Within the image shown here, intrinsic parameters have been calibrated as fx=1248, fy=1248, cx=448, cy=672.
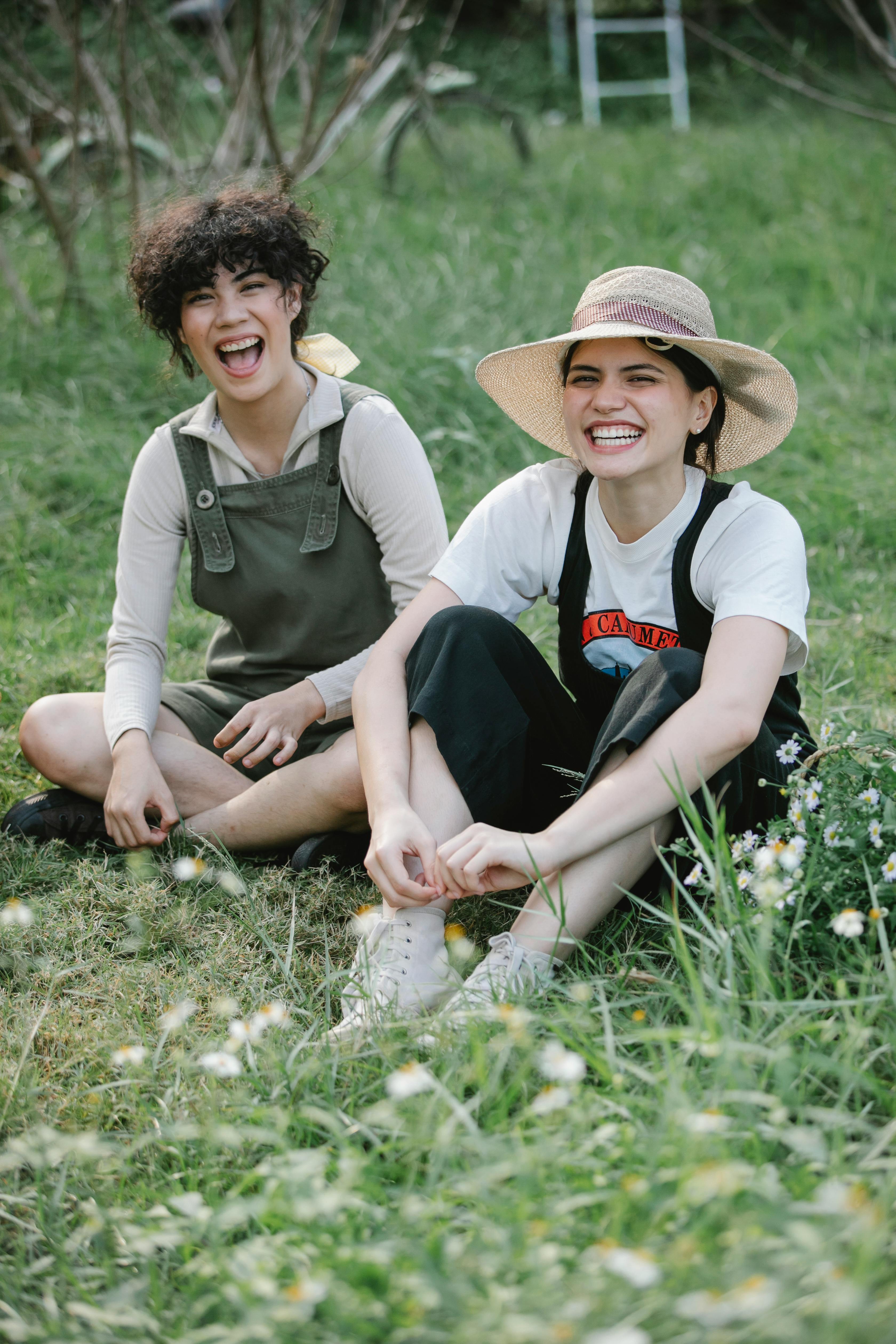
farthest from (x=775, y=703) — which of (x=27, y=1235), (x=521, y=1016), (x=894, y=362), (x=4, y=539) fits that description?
(x=894, y=362)

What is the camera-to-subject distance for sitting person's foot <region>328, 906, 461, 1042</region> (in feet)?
5.71

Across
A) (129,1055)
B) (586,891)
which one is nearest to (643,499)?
(586,891)

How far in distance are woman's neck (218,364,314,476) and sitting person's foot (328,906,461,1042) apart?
1.01 m

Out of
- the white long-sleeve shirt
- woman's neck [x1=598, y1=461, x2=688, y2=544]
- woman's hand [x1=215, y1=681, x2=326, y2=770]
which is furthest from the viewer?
the white long-sleeve shirt

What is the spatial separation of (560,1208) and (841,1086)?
42 cm

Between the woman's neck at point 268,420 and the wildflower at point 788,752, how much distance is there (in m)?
1.12

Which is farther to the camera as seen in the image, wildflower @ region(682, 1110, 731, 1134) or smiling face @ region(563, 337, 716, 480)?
smiling face @ region(563, 337, 716, 480)

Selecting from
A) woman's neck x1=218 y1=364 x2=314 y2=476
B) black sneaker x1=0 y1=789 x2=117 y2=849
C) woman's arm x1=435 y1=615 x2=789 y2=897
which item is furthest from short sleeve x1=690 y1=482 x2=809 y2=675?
black sneaker x1=0 y1=789 x2=117 y2=849

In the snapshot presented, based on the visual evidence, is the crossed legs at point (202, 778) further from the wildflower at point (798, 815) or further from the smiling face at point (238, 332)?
the wildflower at point (798, 815)

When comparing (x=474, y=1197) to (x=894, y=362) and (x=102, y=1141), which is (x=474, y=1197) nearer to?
(x=102, y=1141)

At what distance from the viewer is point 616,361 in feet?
6.55

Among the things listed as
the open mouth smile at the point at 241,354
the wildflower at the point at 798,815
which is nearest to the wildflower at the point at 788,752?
the wildflower at the point at 798,815

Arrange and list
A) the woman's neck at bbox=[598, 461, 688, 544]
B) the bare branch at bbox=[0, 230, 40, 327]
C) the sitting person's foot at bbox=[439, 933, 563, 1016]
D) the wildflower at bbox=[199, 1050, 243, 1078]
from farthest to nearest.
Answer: the bare branch at bbox=[0, 230, 40, 327]
the woman's neck at bbox=[598, 461, 688, 544]
the sitting person's foot at bbox=[439, 933, 563, 1016]
the wildflower at bbox=[199, 1050, 243, 1078]

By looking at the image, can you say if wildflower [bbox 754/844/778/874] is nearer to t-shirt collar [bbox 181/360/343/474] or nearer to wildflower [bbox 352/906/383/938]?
wildflower [bbox 352/906/383/938]
